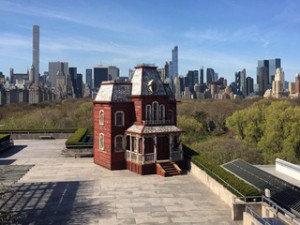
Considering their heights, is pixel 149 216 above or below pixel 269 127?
below

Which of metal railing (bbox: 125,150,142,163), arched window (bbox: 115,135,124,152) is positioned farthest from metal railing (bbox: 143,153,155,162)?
arched window (bbox: 115,135,124,152)

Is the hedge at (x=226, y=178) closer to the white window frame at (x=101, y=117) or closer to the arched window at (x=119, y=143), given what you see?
the arched window at (x=119, y=143)

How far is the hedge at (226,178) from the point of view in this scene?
58.3ft

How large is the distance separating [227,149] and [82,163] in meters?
17.9

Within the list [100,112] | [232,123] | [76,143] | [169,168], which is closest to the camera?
[169,168]

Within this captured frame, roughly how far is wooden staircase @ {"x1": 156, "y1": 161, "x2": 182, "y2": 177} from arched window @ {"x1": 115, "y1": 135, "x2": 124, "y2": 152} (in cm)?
370

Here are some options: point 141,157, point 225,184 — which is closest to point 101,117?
point 141,157

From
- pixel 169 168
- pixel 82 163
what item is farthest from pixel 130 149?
pixel 82 163

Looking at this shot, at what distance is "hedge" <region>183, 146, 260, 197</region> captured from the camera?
58.3 feet

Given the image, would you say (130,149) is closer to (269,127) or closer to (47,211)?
(47,211)

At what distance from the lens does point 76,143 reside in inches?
1383

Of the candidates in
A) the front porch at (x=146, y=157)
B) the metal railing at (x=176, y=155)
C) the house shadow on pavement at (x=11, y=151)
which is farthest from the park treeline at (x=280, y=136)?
the house shadow on pavement at (x=11, y=151)

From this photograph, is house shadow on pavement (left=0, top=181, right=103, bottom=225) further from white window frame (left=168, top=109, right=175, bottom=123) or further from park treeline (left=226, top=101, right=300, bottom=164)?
park treeline (left=226, top=101, right=300, bottom=164)

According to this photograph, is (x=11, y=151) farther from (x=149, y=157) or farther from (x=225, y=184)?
(x=225, y=184)
